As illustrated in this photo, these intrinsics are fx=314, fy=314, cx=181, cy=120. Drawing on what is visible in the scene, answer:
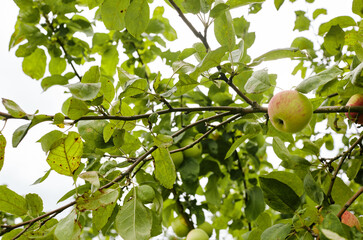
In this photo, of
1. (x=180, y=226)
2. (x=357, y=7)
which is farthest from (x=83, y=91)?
(x=180, y=226)

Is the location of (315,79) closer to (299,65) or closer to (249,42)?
(249,42)

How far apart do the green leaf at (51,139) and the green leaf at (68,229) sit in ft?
0.65

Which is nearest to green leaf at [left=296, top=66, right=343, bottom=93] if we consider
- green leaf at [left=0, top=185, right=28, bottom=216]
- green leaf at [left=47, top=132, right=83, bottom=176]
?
green leaf at [left=47, top=132, right=83, bottom=176]

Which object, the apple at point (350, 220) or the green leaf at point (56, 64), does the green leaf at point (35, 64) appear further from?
the apple at point (350, 220)

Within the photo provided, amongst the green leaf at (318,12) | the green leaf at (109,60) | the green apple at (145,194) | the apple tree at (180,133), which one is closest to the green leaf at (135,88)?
the apple tree at (180,133)

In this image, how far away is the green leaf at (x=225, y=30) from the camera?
3.13 feet

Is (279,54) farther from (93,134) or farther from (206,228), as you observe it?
(206,228)

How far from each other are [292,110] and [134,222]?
54 cm

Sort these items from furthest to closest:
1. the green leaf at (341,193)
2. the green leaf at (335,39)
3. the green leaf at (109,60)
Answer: the green leaf at (109,60) → the green leaf at (335,39) → the green leaf at (341,193)

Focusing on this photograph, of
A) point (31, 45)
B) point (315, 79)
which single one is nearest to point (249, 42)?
point (315, 79)

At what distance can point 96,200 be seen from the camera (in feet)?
2.68

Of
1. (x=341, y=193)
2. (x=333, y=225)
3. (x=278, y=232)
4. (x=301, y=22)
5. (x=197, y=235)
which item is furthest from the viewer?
(x=301, y=22)

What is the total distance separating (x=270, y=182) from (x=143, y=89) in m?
0.46

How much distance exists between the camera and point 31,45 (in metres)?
1.71
